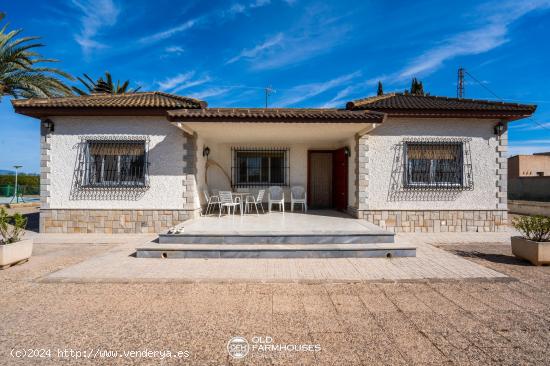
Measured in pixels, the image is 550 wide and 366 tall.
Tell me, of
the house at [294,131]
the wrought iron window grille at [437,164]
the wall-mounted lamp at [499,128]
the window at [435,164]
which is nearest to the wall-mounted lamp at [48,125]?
the house at [294,131]

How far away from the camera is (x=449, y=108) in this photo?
8219 mm

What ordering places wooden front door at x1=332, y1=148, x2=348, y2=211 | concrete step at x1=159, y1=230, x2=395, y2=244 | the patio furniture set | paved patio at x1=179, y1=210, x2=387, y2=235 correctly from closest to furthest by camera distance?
concrete step at x1=159, y1=230, x2=395, y2=244
paved patio at x1=179, y1=210, x2=387, y2=235
the patio furniture set
wooden front door at x1=332, y1=148, x2=348, y2=211

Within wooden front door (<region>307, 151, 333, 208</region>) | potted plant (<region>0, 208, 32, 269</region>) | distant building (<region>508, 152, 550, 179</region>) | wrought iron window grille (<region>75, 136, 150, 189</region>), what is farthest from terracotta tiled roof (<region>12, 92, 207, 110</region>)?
distant building (<region>508, 152, 550, 179</region>)

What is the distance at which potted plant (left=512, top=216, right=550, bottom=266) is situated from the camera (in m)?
5.52

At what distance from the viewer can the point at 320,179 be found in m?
11.5

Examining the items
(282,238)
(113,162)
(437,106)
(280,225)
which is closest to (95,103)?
(113,162)

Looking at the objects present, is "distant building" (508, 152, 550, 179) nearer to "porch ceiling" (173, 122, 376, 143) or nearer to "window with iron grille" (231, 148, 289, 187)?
"porch ceiling" (173, 122, 376, 143)

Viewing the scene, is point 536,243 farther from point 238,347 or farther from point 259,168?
point 259,168

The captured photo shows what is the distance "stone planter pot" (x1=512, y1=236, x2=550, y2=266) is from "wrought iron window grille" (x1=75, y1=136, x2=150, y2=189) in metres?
9.70

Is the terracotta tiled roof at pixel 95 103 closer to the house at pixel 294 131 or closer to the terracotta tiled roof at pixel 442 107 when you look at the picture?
the house at pixel 294 131

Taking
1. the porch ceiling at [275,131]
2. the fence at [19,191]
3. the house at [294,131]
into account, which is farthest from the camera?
the fence at [19,191]

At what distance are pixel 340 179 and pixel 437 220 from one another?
3.48m

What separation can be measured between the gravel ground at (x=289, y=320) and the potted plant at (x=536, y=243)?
922 mm

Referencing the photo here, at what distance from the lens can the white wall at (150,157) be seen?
8406 millimetres
